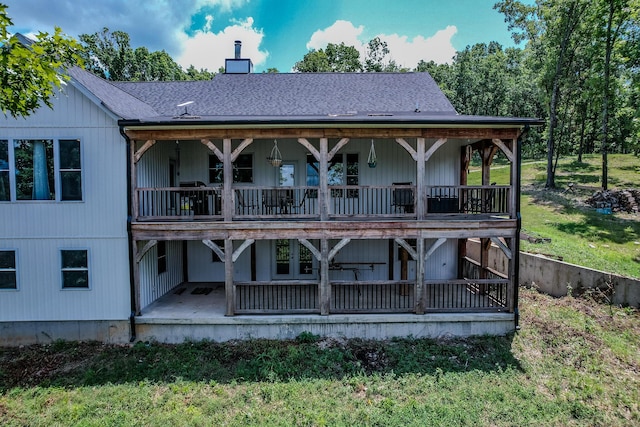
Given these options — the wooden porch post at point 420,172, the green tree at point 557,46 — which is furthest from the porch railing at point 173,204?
the green tree at point 557,46

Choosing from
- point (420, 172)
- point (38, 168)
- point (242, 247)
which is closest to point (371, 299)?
point (420, 172)

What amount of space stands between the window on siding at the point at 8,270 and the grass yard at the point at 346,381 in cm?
172

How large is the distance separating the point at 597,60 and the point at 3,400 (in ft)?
101

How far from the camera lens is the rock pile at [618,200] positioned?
17547 mm

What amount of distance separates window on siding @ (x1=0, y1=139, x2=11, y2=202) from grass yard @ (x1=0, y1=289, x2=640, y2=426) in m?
4.08

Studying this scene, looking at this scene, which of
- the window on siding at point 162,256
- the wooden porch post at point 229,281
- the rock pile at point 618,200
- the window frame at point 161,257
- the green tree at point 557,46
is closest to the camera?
the wooden porch post at point 229,281

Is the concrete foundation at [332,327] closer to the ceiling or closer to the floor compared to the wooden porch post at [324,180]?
closer to the floor

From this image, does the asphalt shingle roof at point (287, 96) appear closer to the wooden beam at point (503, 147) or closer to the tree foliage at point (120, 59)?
the wooden beam at point (503, 147)

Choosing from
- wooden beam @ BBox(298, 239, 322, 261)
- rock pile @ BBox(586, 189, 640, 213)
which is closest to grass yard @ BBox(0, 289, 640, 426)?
wooden beam @ BBox(298, 239, 322, 261)

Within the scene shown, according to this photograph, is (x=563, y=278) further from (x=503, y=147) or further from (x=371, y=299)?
(x=371, y=299)

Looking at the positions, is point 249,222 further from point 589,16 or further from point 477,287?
point 589,16

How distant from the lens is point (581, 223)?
16.5 meters

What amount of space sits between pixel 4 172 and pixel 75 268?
3.07 meters

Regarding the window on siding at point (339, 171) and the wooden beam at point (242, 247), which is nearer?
the wooden beam at point (242, 247)
